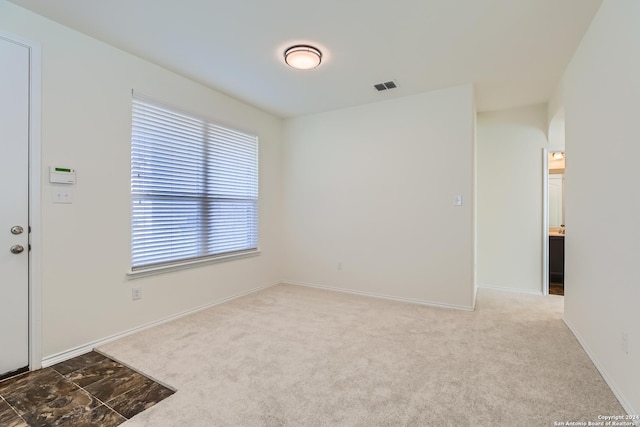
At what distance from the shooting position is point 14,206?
212 centimetres

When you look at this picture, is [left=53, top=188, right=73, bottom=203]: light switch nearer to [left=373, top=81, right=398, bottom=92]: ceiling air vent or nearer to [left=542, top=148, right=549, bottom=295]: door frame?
[left=373, top=81, right=398, bottom=92]: ceiling air vent

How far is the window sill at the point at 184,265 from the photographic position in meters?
2.85

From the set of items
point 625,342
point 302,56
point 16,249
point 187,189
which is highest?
point 302,56

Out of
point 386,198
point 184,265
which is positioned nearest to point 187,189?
point 184,265

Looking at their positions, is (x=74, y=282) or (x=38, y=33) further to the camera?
(x=74, y=282)

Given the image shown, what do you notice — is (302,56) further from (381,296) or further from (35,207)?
(381,296)

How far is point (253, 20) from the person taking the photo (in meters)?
2.28

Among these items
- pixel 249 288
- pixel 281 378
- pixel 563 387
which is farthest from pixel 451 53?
pixel 249 288

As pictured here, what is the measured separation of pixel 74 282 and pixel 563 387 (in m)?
3.64

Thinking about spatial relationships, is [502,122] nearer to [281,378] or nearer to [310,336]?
[310,336]

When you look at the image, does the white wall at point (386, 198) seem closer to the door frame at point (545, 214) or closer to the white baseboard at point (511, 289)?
→ the white baseboard at point (511, 289)

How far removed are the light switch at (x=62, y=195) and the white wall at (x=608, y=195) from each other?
12.5 ft

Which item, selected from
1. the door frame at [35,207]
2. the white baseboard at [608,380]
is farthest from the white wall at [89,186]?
the white baseboard at [608,380]

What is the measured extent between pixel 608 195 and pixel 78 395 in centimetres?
368
